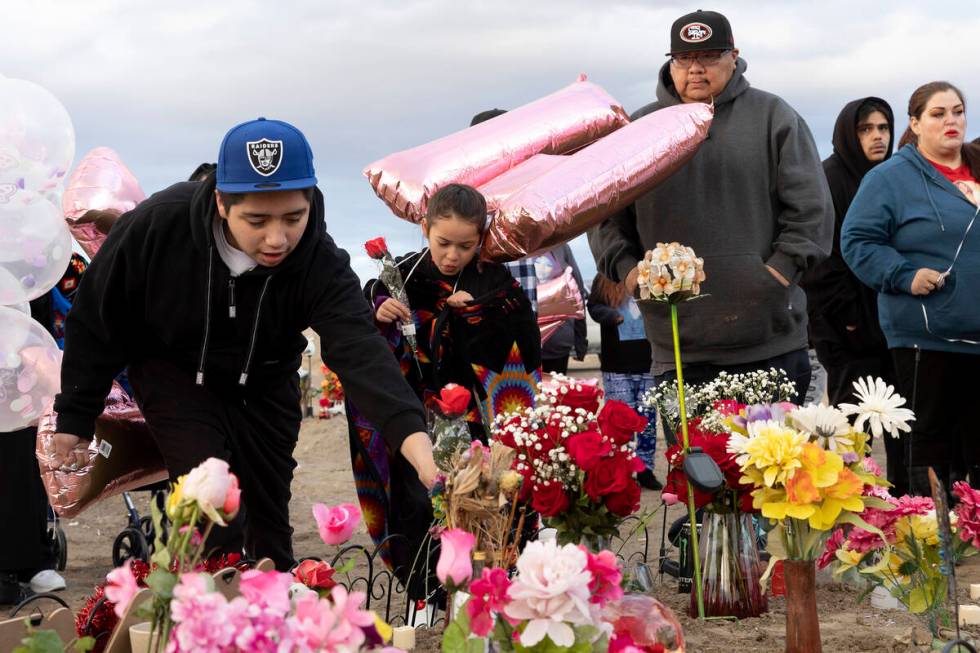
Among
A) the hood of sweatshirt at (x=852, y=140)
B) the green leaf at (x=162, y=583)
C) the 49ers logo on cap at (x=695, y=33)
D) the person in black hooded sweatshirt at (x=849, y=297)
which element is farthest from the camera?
the hood of sweatshirt at (x=852, y=140)

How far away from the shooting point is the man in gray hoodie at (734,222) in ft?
16.4

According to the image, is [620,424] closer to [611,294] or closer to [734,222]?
[734,222]

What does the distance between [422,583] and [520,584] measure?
9.37 feet

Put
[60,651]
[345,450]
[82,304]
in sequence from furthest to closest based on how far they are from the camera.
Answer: [345,450] → [82,304] → [60,651]

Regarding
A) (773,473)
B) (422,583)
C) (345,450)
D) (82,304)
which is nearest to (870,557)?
(773,473)

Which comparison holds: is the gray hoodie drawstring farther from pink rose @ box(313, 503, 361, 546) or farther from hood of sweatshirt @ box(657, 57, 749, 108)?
pink rose @ box(313, 503, 361, 546)

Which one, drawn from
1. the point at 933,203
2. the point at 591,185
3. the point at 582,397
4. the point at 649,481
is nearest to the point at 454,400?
the point at 582,397

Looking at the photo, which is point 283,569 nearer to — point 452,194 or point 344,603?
point 452,194

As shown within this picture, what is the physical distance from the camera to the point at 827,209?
16.8 feet

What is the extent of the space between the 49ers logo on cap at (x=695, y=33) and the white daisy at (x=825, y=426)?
2458 millimetres

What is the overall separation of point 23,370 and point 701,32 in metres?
2.97

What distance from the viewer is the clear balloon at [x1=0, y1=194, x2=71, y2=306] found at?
496 cm

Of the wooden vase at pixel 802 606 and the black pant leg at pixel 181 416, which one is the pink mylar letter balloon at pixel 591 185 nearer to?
the black pant leg at pixel 181 416

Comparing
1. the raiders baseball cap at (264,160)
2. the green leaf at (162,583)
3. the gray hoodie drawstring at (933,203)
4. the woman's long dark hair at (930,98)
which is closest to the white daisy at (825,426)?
the raiders baseball cap at (264,160)
